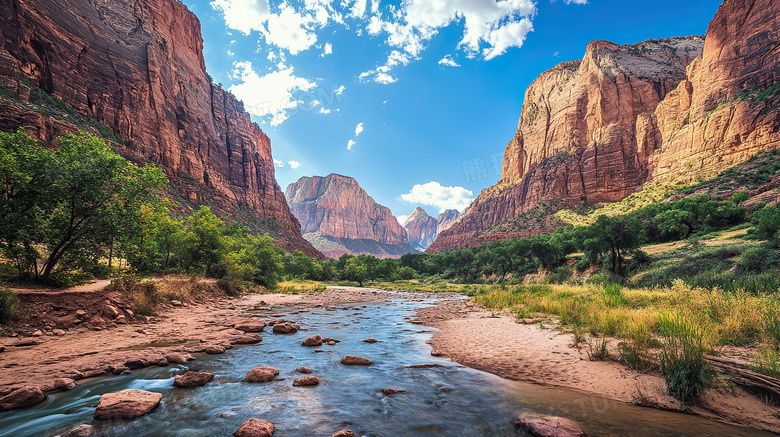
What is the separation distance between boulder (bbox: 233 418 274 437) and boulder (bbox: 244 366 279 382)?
267 centimetres

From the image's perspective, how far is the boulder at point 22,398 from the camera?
212 inches

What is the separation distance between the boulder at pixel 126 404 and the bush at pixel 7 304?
7119 mm

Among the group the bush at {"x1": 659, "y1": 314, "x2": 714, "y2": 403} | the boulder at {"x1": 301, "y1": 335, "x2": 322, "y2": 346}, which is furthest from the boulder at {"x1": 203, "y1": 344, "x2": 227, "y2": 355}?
the bush at {"x1": 659, "y1": 314, "x2": 714, "y2": 403}

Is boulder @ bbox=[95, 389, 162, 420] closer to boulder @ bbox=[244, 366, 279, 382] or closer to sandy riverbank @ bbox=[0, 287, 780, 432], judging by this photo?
boulder @ bbox=[244, 366, 279, 382]

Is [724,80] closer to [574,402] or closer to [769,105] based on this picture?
[769,105]

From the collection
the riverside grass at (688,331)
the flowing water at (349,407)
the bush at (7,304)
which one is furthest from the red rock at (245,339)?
the riverside grass at (688,331)

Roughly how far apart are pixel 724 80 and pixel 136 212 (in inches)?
4534

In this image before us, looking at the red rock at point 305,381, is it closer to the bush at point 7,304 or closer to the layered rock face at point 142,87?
the bush at point 7,304

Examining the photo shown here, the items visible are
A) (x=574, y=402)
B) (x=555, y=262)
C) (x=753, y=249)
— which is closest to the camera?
(x=574, y=402)

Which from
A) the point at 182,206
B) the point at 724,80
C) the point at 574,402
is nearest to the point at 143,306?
the point at 574,402

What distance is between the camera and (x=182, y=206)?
6450cm

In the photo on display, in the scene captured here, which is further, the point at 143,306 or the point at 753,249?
the point at 753,249

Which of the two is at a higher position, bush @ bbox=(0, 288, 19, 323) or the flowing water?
bush @ bbox=(0, 288, 19, 323)

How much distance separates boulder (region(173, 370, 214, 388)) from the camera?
6801 mm
